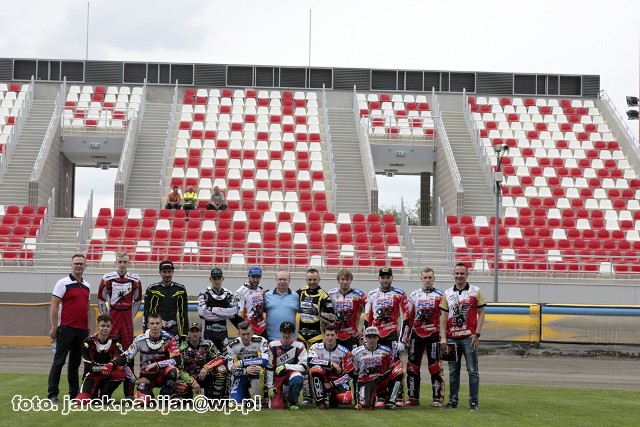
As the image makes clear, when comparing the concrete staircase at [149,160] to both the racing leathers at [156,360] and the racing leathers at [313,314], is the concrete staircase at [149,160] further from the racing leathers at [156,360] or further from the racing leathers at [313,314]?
the racing leathers at [156,360]

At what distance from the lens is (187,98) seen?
46.9m

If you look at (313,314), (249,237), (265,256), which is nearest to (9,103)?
(249,237)

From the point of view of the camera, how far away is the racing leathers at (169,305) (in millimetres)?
15422

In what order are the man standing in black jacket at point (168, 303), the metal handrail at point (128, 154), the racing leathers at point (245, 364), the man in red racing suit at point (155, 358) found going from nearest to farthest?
1. the man in red racing suit at point (155, 358)
2. the racing leathers at point (245, 364)
3. the man standing in black jacket at point (168, 303)
4. the metal handrail at point (128, 154)

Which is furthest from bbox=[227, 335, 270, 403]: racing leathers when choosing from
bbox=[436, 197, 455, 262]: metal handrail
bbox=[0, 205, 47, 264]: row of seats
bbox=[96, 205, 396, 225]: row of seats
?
bbox=[96, 205, 396, 225]: row of seats

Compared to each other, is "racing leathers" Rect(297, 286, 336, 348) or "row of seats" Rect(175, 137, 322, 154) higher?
"row of seats" Rect(175, 137, 322, 154)

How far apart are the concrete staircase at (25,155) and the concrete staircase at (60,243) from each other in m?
2.98

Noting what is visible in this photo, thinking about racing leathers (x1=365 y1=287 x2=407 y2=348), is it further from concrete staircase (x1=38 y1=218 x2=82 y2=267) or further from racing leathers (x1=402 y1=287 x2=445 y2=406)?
concrete staircase (x1=38 y1=218 x2=82 y2=267)

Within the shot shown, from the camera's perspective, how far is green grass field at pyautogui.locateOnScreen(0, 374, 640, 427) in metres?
12.3

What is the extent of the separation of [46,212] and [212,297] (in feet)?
68.0

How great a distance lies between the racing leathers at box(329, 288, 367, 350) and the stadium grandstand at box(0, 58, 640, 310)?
49.3ft

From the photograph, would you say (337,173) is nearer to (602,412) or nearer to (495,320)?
(495,320)

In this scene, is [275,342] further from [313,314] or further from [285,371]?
[313,314]

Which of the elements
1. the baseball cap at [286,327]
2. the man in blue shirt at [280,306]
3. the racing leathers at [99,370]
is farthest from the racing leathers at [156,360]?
the man in blue shirt at [280,306]
